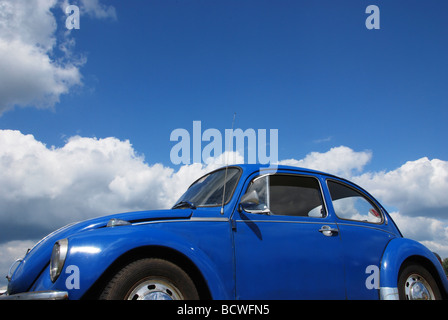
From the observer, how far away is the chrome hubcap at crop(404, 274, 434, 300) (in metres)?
4.51

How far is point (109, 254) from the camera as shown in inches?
117

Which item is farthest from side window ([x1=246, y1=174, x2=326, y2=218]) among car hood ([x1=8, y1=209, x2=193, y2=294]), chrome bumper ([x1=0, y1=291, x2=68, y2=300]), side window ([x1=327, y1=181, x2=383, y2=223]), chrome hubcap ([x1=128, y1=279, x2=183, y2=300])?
chrome bumper ([x1=0, y1=291, x2=68, y2=300])

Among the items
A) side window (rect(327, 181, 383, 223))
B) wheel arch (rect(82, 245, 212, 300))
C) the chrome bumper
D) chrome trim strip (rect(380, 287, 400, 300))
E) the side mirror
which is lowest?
chrome trim strip (rect(380, 287, 400, 300))

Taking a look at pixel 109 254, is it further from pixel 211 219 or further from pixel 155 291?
pixel 211 219

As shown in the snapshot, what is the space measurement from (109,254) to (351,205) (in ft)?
11.4

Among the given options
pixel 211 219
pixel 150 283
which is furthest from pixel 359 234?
pixel 150 283

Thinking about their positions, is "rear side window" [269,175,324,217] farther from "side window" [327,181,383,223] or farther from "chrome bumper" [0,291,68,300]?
"chrome bumper" [0,291,68,300]

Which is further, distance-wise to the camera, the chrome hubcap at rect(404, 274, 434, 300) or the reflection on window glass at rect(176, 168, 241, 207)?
the chrome hubcap at rect(404, 274, 434, 300)

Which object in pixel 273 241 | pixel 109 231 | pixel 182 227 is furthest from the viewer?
pixel 273 241

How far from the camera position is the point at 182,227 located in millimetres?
3529

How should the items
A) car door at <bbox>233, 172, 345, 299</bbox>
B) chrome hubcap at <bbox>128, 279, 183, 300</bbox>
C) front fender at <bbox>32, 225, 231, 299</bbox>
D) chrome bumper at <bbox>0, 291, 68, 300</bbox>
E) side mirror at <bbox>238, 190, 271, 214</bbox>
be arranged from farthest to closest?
1. side mirror at <bbox>238, 190, 271, 214</bbox>
2. car door at <bbox>233, 172, 345, 299</bbox>
3. chrome hubcap at <bbox>128, 279, 183, 300</bbox>
4. front fender at <bbox>32, 225, 231, 299</bbox>
5. chrome bumper at <bbox>0, 291, 68, 300</bbox>
